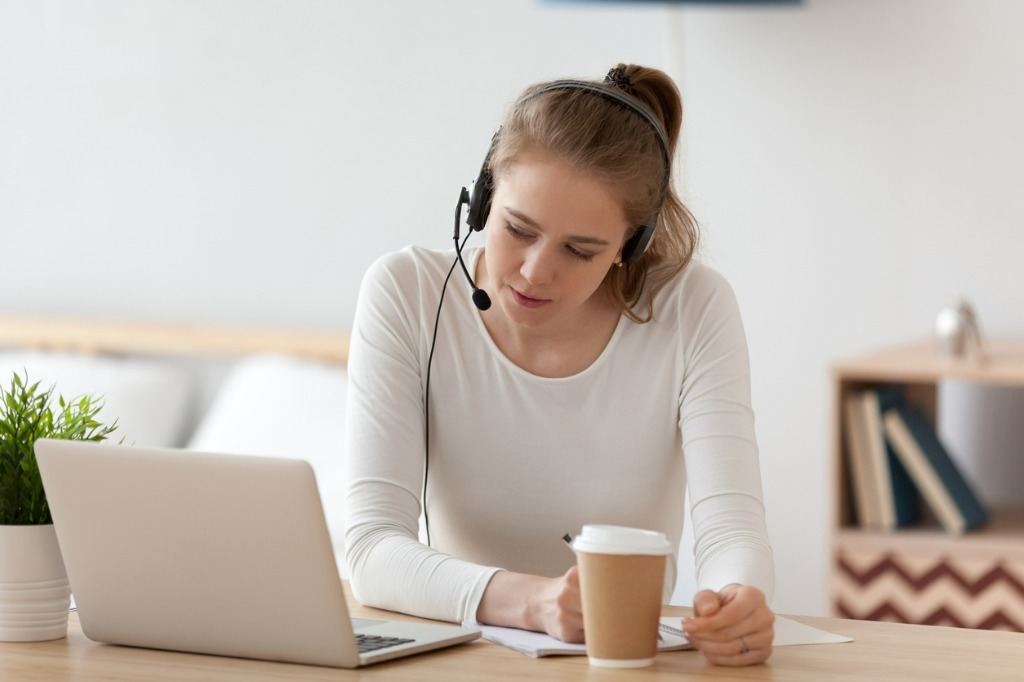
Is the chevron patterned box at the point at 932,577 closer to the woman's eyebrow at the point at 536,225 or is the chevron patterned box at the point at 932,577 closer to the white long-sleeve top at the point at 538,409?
the white long-sleeve top at the point at 538,409

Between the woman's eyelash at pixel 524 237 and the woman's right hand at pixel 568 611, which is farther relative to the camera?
the woman's eyelash at pixel 524 237

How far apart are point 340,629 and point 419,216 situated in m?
1.90

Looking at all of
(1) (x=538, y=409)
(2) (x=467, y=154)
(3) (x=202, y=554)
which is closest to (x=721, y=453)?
(1) (x=538, y=409)

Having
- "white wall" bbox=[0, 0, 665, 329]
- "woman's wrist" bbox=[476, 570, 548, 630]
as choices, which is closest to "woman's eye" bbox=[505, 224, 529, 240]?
"woman's wrist" bbox=[476, 570, 548, 630]

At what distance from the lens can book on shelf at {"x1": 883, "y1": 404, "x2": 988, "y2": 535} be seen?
2.22 meters

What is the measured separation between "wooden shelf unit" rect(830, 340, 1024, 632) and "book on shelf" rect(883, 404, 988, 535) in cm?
3

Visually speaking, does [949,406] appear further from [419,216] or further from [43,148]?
[43,148]

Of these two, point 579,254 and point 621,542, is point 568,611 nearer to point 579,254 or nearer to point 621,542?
point 621,542

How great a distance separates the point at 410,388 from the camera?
4.84ft

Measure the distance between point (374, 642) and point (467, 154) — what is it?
184 cm

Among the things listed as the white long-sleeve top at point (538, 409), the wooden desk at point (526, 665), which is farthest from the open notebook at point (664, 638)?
the white long-sleeve top at point (538, 409)

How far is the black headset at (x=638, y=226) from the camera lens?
1407 millimetres

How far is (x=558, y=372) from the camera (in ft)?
5.02

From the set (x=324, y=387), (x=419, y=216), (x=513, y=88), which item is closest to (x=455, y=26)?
(x=513, y=88)
